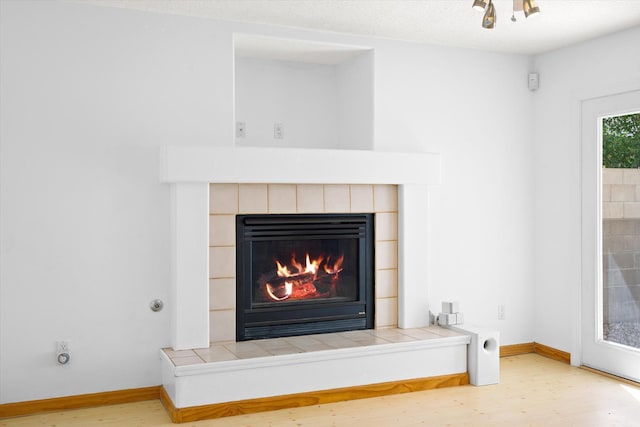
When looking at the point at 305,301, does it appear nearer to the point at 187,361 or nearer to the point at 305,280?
the point at 305,280

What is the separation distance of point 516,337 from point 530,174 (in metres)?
1.26

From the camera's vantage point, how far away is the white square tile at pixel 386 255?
4328 mm

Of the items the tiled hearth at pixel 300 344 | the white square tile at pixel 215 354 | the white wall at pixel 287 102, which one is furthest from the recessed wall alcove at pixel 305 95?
the white square tile at pixel 215 354

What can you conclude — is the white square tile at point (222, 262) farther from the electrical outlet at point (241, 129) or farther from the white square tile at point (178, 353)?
the electrical outlet at point (241, 129)

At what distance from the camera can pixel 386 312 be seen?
14.3 feet

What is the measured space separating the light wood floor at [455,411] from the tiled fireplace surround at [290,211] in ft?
0.51

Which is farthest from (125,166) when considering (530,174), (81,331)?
(530,174)

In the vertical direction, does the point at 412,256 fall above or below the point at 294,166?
below

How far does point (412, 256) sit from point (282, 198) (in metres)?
1.00

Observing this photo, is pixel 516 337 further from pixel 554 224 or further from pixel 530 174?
pixel 530 174

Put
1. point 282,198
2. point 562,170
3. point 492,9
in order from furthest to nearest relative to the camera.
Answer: point 562,170 → point 282,198 → point 492,9

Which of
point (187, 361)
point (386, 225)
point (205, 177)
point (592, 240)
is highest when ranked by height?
point (205, 177)

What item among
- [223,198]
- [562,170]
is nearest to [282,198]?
[223,198]

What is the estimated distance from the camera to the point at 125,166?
3.75 metres
